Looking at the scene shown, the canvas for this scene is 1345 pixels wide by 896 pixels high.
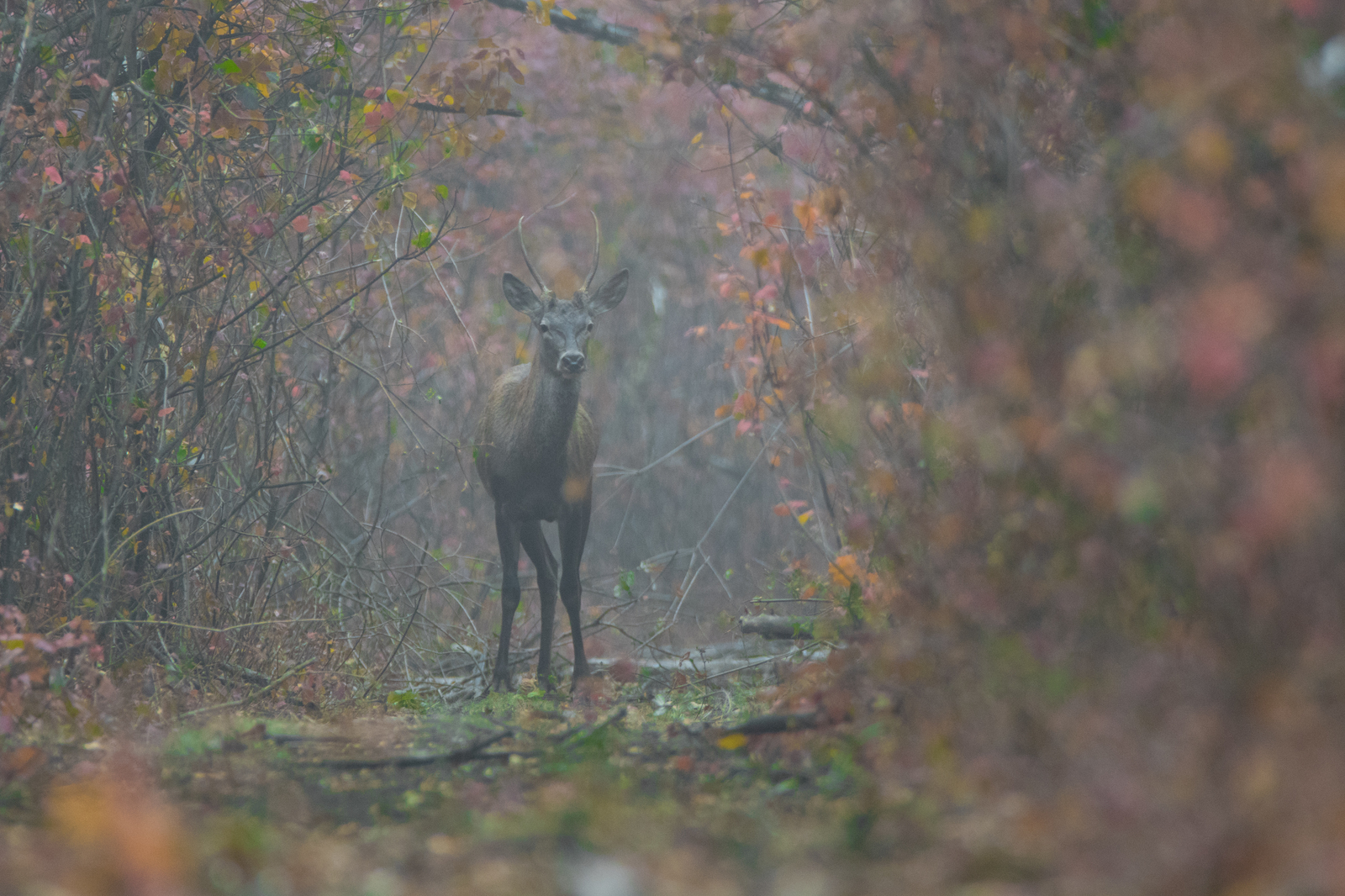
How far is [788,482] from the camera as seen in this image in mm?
7746

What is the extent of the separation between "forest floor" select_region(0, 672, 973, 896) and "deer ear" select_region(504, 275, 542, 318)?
407 cm

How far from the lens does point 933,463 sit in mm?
3619

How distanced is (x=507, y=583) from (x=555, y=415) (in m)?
1.13

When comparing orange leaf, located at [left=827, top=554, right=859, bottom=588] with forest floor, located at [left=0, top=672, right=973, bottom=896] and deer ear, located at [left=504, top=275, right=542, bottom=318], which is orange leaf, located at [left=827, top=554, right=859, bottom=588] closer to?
forest floor, located at [left=0, top=672, right=973, bottom=896]

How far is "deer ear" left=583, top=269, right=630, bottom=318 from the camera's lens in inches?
344

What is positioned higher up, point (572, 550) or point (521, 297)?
point (521, 297)

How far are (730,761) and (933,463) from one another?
3.54 feet

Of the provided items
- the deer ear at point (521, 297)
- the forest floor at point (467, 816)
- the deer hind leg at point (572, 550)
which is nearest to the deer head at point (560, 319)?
the deer ear at point (521, 297)

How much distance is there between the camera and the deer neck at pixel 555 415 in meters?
8.27

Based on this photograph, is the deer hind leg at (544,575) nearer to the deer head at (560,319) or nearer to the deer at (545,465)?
the deer at (545,465)

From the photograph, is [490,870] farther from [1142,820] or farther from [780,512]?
[780,512]

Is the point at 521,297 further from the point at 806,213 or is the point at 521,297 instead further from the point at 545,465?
the point at 806,213

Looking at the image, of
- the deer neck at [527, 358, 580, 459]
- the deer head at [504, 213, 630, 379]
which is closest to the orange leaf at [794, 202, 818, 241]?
the deer head at [504, 213, 630, 379]

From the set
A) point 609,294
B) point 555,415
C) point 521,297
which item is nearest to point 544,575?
point 555,415
